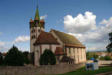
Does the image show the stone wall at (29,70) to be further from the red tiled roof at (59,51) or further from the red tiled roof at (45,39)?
the red tiled roof at (45,39)

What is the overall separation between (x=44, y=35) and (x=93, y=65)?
1976 centimetres

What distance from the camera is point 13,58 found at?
32.9 meters

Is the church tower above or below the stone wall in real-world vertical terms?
above

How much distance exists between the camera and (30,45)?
55375mm

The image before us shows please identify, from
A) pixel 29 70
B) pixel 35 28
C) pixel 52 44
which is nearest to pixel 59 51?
pixel 52 44

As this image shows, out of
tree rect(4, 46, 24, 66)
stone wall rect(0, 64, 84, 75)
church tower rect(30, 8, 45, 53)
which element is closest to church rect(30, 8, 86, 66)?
church tower rect(30, 8, 45, 53)

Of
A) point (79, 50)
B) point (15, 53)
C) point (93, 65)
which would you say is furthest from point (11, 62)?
point (79, 50)

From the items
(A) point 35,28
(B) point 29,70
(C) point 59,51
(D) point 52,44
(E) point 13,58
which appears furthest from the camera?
(A) point 35,28

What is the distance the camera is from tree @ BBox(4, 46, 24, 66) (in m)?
32.7

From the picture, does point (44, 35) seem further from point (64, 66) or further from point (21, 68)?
point (21, 68)

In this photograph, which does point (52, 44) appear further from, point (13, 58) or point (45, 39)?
point (13, 58)

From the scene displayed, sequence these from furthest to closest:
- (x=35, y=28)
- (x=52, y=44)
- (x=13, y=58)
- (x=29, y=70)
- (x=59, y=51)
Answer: (x=35, y=28) < (x=52, y=44) < (x=59, y=51) < (x=13, y=58) < (x=29, y=70)

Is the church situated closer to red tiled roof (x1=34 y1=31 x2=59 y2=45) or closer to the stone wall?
red tiled roof (x1=34 y1=31 x2=59 y2=45)

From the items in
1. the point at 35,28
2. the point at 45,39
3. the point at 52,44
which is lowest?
the point at 52,44
